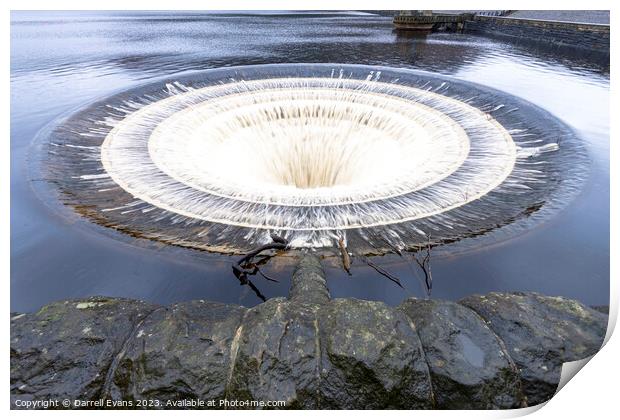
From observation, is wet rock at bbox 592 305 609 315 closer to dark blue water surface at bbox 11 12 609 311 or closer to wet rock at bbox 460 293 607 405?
wet rock at bbox 460 293 607 405

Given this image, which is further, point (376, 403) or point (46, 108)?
point (46, 108)

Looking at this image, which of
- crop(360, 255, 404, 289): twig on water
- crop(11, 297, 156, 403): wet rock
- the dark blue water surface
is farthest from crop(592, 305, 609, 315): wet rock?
crop(11, 297, 156, 403): wet rock

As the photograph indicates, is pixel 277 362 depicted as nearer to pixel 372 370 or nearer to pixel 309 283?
pixel 372 370

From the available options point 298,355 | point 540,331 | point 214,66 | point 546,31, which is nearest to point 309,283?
point 298,355
